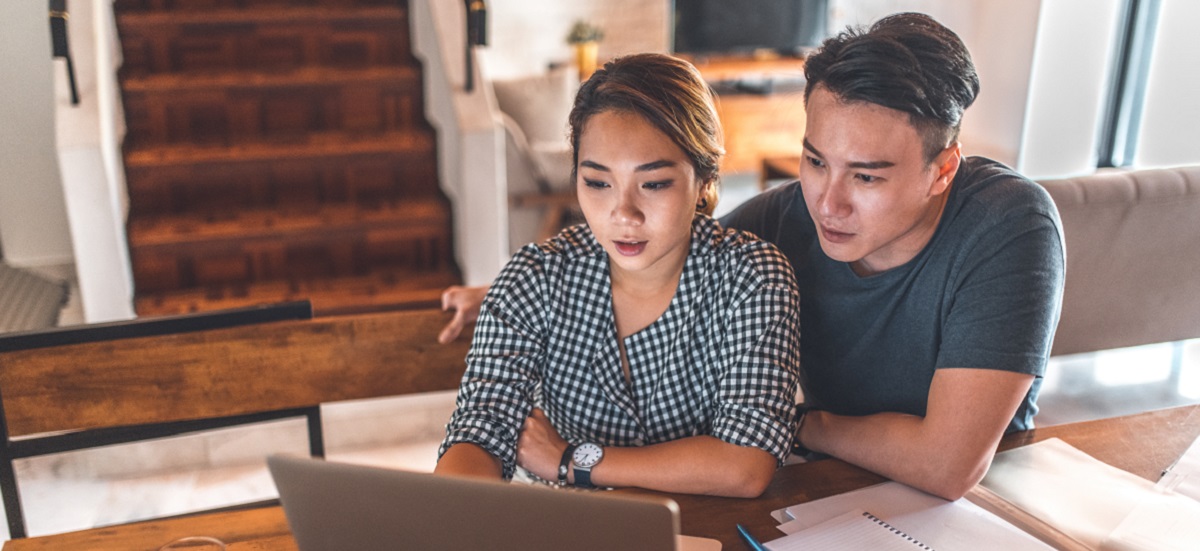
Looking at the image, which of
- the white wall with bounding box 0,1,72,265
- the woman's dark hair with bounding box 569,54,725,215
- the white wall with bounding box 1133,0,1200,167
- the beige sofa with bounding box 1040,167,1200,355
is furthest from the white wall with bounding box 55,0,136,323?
the white wall with bounding box 1133,0,1200,167

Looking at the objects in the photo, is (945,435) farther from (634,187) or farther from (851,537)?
(634,187)

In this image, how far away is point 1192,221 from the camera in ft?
6.71

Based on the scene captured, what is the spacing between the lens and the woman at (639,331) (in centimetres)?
121

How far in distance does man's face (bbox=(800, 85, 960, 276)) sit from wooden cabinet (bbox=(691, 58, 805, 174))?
14.6 feet

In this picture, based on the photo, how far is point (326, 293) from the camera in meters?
3.12

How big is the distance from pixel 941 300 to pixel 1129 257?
1.01 metres

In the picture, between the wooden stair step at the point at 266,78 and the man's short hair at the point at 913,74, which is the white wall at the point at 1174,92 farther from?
the man's short hair at the point at 913,74

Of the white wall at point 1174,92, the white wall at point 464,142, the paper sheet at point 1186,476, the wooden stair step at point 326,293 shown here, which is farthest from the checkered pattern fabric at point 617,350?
the white wall at point 1174,92

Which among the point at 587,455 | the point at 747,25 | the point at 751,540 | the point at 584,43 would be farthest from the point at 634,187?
the point at 747,25

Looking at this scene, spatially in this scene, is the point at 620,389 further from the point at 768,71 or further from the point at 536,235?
the point at 768,71

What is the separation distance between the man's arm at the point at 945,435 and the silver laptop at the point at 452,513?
1.76 feet

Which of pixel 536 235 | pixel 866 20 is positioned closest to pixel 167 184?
pixel 536 235

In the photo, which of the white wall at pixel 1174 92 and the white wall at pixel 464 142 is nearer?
the white wall at pixel 464 142

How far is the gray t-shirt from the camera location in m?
1.21
